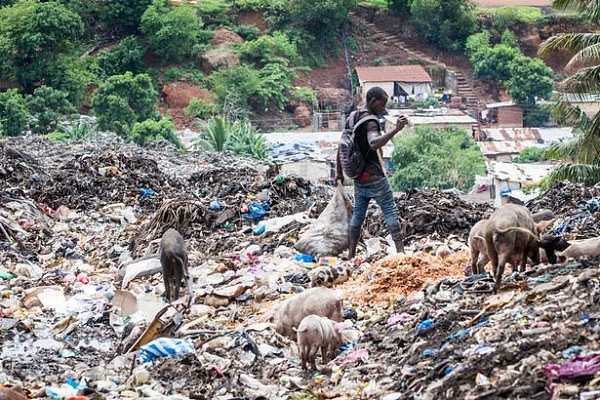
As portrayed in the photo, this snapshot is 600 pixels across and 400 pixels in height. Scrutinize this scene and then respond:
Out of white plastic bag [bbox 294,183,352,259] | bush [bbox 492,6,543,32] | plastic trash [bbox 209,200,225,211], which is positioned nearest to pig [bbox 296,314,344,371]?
white plastic bag [bbox 294,183,352,259]

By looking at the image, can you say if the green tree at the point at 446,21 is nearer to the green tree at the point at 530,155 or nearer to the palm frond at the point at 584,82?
the green tree at the point at 530,155

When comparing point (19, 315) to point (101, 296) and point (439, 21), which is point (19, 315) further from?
point (439, 21)

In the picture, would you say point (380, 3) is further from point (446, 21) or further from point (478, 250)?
point (478, 250)

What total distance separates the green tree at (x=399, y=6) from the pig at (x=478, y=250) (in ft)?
191

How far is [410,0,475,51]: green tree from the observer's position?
65.2 metres

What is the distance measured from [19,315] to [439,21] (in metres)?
57.4

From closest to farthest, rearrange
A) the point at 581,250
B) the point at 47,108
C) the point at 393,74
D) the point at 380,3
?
the point at 581,250
the point at 47,108
the point at 393,74
the point at 380,3

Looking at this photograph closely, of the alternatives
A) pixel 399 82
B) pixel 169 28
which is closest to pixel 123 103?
pixel 169 28

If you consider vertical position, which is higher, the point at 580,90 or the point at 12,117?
the point at 580,90

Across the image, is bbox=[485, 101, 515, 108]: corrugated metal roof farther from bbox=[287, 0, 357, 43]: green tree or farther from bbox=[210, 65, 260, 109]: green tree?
bbox=[210, 65, 260, 109]: green tree

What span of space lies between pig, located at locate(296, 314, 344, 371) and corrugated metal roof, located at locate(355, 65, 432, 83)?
52.9 m

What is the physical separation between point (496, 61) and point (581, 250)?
56257 millimetres

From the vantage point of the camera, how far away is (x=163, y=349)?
8.27m

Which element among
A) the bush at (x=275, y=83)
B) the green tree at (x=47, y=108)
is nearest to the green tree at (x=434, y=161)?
the bush at (x=275, y=83)
